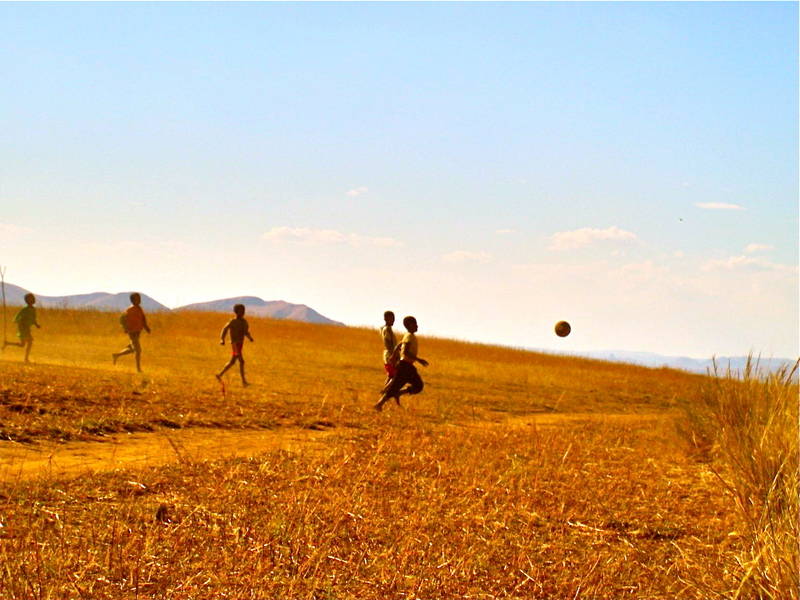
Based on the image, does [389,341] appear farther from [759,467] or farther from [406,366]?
[759,467]

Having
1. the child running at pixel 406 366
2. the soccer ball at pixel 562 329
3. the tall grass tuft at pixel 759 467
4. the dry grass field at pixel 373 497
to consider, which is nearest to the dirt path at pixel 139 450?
the dry grass field at pixel 373 497

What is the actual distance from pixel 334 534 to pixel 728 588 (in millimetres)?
3088

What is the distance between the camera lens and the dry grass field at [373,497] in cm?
657

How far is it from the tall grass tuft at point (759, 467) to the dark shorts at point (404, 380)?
4.90 meters

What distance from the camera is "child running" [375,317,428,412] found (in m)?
17.2

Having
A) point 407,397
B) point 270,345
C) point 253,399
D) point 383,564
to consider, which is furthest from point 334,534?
point 270,345

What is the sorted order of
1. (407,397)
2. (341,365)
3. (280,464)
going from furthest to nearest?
(341,365), (407,397), (280,464)

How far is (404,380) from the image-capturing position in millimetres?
17609

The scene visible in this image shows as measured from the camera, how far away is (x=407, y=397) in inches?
875

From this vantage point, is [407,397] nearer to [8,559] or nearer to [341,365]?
[341,365]

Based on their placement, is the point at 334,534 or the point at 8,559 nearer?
the point at 8,559

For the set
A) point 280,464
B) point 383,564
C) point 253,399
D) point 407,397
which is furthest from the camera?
point 407,397

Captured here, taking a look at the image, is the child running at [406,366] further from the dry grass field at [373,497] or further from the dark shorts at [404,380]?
the dry grass field at [373,497]

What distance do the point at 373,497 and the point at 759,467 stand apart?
13.1 feet
